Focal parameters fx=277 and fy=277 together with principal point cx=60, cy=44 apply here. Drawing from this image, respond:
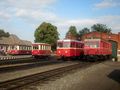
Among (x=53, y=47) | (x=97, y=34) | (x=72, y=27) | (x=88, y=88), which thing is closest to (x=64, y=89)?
(x=88, y=88)

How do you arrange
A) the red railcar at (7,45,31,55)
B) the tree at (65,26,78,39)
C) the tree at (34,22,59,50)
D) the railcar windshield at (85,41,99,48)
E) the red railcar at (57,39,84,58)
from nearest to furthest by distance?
the railcar windshield at (85,41,99,48)
the red railcar at (57,39,84,58)
the red railcar at (7,45,31,55)
the tree at (65,26,78,39)
the tree at (34,22,59,50)

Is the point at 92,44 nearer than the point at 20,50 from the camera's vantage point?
Yes

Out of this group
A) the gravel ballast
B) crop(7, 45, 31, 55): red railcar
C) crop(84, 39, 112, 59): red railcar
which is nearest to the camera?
the gravel ballast

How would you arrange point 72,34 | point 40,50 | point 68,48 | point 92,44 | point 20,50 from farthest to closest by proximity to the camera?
1. point 72,34
2. point 20,50
3. point 40,50
4. point 68,48
5. point 92,44

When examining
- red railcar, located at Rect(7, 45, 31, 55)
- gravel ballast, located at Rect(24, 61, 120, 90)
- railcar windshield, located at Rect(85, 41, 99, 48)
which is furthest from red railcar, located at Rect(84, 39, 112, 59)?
red railcar, located at Rect(7, 45, 31, 55)

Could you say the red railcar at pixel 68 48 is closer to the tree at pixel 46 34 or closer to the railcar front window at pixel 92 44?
the railcar front window at pixel 92 44

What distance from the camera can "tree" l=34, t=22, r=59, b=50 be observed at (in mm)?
86250

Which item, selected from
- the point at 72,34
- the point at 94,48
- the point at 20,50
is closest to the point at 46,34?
the point at 72,34

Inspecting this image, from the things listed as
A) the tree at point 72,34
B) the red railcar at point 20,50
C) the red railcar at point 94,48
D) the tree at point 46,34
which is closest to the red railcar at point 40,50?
the red railcar at point 94,48

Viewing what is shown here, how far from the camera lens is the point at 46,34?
8744cm

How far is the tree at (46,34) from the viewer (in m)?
86.2

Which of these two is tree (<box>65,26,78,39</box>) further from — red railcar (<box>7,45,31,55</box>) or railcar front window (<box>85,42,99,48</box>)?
railcar front window (<box>85,42,99,48</box>)

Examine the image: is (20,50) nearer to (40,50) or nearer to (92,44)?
(40,50)

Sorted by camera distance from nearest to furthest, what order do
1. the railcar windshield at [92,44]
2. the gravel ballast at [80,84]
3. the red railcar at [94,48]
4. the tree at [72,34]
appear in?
the gravel ballast at [80,84] < the red railcar at [94,48] < the railcar windshield at [92,44] < the tree at [72,34]
